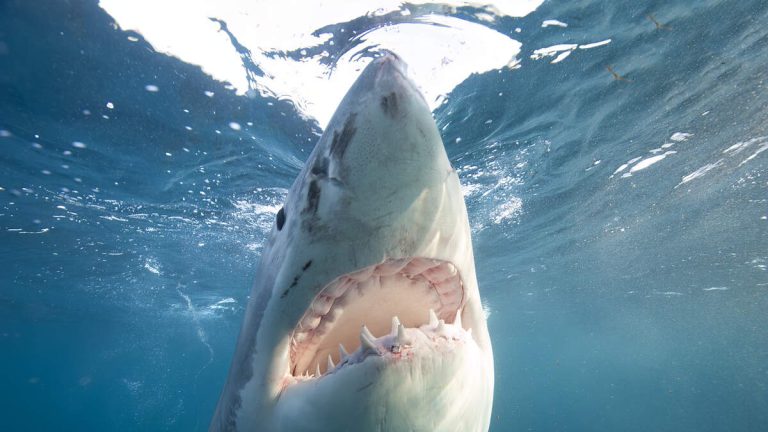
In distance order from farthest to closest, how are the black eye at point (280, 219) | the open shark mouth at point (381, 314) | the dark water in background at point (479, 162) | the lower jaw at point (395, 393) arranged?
the dark water in background at point (479, 162), the black eye at point (280, 219), the open shark mouth at point (381, 314), the lower jaw at point (395, 393)

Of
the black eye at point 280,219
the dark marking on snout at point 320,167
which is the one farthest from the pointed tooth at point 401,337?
the black eye at point 280,219

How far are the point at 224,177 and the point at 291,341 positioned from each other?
10.3 metres

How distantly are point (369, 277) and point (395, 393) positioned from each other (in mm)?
520

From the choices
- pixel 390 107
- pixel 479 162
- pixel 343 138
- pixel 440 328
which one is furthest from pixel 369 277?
pixel 479 162

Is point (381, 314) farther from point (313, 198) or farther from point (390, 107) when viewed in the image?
point (390, 107)

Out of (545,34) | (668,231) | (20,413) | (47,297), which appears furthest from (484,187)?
(20,413)

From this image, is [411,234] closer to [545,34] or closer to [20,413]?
[545,34]

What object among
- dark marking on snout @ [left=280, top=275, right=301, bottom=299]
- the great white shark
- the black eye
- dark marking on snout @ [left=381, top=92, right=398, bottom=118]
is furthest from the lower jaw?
dark marking on snout @ [left=381, top=92, right=398, bottom=118]

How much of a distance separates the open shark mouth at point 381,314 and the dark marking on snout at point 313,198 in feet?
0.92

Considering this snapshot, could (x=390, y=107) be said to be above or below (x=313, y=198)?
above

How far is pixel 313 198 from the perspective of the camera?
4.95 feet

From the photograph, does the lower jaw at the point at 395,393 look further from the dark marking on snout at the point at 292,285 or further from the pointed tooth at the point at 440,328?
the dark marking on snout at the point at 292,285

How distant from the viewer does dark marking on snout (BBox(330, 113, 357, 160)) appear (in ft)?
4.65

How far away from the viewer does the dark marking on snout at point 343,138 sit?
1416mm
